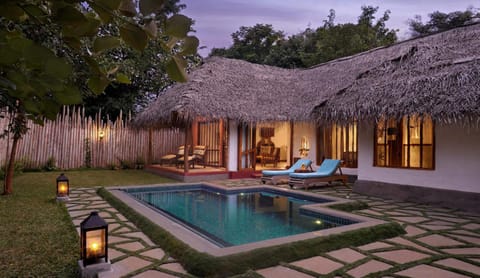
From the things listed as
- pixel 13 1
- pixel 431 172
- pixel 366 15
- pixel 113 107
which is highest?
pixel 366 15

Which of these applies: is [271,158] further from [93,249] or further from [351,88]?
[93,249]

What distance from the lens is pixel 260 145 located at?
1440cm

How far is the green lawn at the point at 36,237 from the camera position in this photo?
129 inches

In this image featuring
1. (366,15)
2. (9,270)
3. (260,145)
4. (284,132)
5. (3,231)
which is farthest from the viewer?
(366,15)

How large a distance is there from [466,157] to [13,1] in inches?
304

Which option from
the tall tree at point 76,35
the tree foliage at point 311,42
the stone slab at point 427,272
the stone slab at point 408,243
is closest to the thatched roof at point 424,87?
the stone slab at point 408,243

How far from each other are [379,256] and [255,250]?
1429mm

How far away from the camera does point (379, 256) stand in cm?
379

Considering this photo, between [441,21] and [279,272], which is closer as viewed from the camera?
[279,272]

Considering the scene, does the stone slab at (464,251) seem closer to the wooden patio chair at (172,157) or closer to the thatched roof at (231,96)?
the thatched roof at (231,96)


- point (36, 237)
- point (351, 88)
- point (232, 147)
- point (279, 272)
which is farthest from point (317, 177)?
point (36, 237)

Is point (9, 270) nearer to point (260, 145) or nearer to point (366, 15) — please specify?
point (260, 145)

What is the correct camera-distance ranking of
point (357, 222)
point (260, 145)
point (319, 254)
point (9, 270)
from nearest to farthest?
point (9, 270)
point (319, 254)
point (357, 222)
point (260, 145)

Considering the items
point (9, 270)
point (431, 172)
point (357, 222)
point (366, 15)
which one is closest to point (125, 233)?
point (9, 270)
